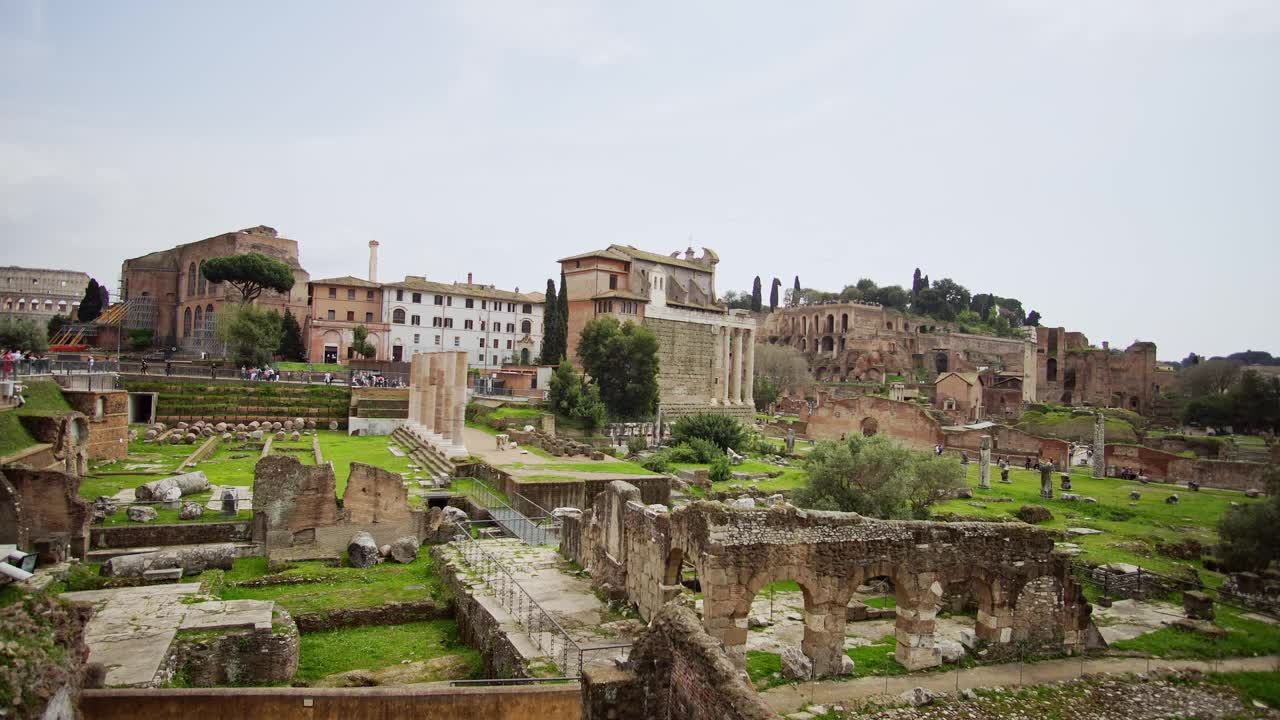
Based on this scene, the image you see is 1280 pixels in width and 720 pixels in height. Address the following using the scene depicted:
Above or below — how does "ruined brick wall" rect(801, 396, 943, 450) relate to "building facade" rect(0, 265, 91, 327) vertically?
below

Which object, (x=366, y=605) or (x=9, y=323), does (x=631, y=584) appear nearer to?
(x=366, y=605)

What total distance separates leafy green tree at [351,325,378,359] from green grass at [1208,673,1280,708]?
51.2 metres

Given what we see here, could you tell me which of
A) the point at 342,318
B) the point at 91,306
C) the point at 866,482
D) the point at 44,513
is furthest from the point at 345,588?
the point at 91,306

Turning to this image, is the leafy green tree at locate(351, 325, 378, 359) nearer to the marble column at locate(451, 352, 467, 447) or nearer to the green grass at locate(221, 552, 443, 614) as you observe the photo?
the marble column at locate(451, 352, 467, 447)

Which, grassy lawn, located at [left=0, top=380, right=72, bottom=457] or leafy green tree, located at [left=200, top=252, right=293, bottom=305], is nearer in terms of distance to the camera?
grassy lawn, located at [left=0, top=380, right=72, bottom=457]

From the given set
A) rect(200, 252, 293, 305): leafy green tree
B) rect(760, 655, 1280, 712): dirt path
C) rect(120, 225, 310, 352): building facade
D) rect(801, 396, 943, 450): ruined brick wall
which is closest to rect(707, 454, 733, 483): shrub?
rect(801, 396, 943, 450): ruined brick wall

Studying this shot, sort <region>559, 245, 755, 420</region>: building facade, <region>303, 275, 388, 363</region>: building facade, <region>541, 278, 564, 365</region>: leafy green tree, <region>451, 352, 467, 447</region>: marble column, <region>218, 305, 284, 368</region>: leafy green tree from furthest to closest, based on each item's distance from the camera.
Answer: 1. <region>303, 275, 388, 363</region>: building facade
2. <region>559, 245, 755, 420</region>: building facade
3. <region>541, 278, 564, 365</region>: leafy green tree
4. <region>218, 305, 284, 368</region>: leafy green tree
5. <region>451, 352, 467, 447</region>: marble column

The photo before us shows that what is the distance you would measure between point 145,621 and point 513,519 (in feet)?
30.7

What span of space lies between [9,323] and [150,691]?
45200mm

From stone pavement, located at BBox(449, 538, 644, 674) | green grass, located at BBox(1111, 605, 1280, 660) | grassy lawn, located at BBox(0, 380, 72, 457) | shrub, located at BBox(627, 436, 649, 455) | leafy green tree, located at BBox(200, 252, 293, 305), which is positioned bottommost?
green grass, located at BBox(1111, 605, 1280, 660)

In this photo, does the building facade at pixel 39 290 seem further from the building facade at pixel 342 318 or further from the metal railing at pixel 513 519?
the metal railing at pixel 513 519

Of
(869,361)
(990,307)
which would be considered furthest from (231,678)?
(990,307)

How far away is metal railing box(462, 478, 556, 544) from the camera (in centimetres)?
1875

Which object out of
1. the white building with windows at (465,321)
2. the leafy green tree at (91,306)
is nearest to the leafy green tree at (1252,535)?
the white building with windows at (465,321)
